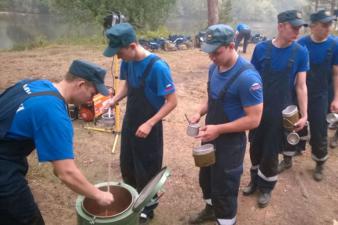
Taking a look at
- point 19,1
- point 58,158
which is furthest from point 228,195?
point 19,1

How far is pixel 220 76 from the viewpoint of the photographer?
9.15 feet

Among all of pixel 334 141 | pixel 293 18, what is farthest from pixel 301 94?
pixel 334 141

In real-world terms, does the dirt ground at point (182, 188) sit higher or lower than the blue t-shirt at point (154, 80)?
lower

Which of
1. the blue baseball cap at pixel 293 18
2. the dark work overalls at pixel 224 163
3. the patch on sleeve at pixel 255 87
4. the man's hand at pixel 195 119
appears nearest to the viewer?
the patch on sleeve at pixel 255 87

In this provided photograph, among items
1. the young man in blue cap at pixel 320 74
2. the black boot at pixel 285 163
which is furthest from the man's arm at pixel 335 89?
the black boot at pixel 285 163

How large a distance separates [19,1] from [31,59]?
28.9 meters

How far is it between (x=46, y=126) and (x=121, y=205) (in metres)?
1.10

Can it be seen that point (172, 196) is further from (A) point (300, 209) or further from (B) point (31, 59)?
(B) point (31, 59)

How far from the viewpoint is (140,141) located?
3215 mm

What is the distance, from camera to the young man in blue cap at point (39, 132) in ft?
6.64

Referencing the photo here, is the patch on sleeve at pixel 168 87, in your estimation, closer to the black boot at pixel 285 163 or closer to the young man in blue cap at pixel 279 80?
the young man in blue cap at pixel 279 80

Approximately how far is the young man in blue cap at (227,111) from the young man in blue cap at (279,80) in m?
0.72

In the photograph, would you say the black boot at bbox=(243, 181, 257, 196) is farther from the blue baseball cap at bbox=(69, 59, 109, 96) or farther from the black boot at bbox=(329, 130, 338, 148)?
the blue baseball cap at bbox=(69, 59, 109, 96)

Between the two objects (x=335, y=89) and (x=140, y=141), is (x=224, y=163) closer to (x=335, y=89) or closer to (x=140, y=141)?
(x=140, y=141)
